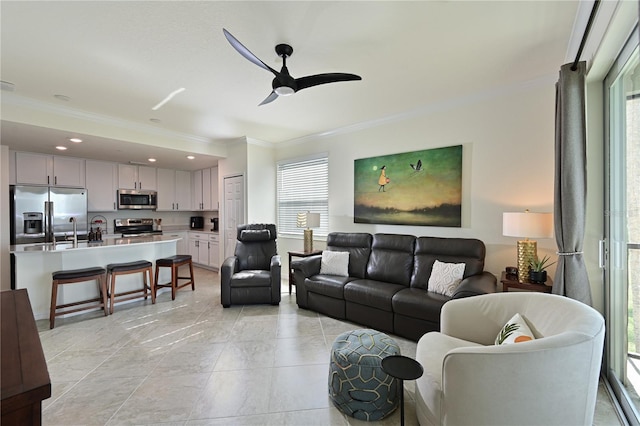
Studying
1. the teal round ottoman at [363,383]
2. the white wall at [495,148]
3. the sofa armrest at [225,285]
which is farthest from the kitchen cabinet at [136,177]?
the teal round ottoman at [363,383]

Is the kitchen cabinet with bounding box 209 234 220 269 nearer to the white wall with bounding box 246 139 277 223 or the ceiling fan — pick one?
the white wall with bounding box 246 139 277 223

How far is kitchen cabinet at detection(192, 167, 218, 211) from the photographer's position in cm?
658

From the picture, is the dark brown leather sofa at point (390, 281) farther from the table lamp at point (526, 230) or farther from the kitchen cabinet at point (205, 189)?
the kitchen cabinet at point (205, 189)

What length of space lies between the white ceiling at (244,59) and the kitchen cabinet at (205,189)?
2.57m

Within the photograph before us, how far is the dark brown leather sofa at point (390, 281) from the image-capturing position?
2758mm

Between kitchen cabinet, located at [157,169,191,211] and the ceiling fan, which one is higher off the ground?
the ceiling fan

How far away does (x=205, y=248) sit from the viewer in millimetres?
6500

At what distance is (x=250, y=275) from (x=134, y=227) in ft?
13.2

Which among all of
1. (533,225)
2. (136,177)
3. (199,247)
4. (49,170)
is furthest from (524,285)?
(49,170)

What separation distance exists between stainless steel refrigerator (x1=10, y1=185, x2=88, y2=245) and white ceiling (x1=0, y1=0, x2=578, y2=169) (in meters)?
1.01

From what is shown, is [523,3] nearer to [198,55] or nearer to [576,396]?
[576,396]

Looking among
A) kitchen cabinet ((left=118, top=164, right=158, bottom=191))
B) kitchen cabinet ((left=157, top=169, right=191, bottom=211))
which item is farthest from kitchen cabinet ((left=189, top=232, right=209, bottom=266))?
kitchen cabinet ((left=118, top=164, right=158, bottom=191))

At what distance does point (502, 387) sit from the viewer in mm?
1281

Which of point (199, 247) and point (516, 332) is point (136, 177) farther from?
point (516, 332)
